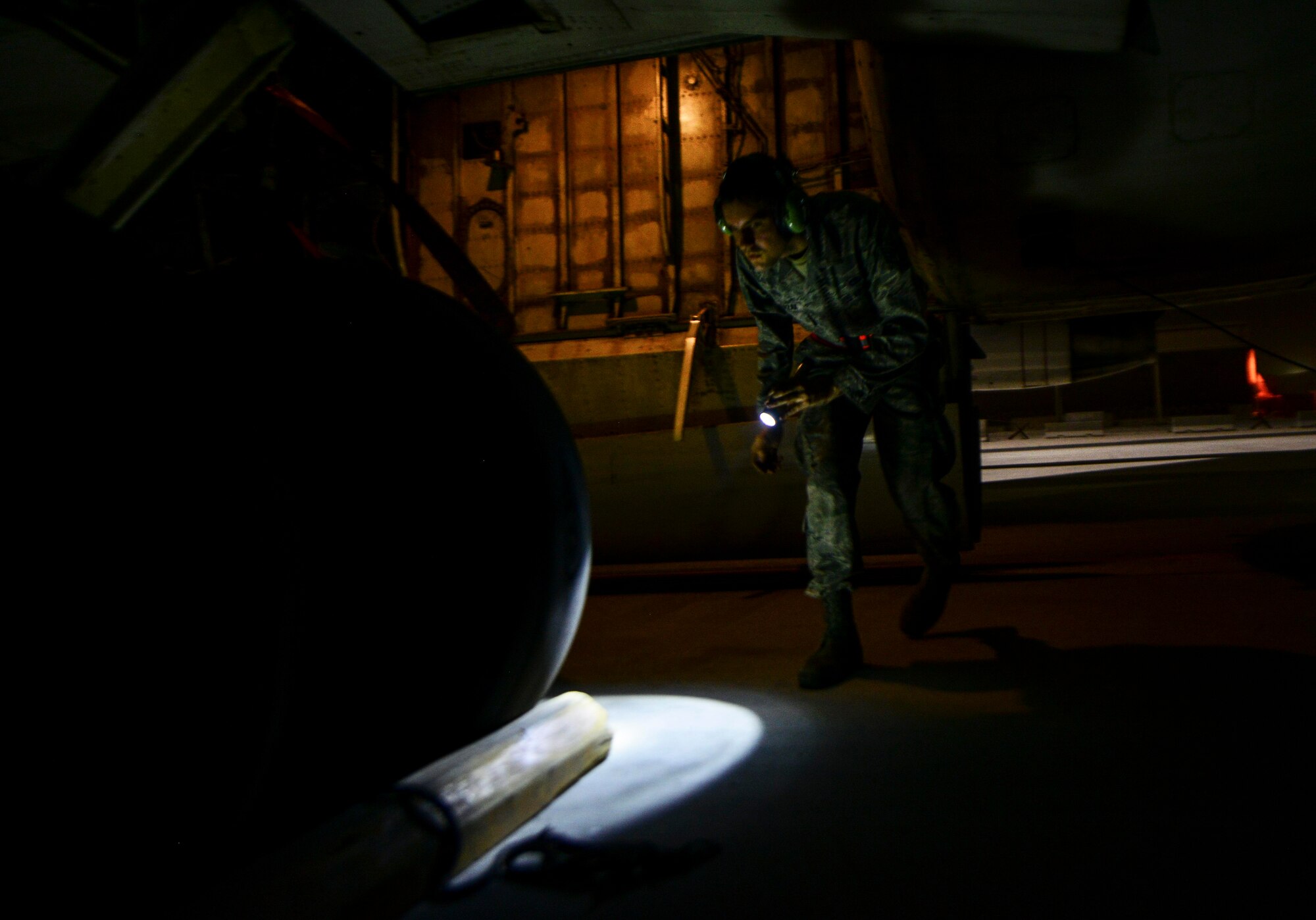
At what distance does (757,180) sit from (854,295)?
0.50 metres

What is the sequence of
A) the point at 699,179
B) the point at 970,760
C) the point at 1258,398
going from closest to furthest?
the point at 970,760 → the point at 699,179 → the point at 1258,398

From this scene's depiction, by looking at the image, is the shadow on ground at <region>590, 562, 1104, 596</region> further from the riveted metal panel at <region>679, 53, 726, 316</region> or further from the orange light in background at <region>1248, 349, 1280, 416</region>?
the orange light in background at <region>1248, 349, 1280, 416</region>

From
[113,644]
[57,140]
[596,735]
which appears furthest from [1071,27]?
[57,140]

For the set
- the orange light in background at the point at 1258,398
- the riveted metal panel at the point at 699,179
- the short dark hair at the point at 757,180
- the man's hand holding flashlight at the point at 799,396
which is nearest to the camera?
the short dark hair at the point at 757,180

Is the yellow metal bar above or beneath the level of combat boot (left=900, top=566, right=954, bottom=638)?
above

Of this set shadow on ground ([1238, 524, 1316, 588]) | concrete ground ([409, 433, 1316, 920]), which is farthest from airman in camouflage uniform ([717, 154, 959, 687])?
shadow on ground ([1238, 524, 1316, 588])

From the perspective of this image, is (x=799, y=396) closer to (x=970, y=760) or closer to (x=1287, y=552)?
Result: (x=970, y=760)

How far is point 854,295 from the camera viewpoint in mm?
2668

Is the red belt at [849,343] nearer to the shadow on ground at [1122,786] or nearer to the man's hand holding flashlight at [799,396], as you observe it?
the man's hand holding flashlight at [799,396]

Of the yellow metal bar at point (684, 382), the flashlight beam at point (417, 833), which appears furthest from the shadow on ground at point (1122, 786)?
the yellow metal bar at point (684, 382)

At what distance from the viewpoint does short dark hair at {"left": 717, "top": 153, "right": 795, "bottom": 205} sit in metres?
2.49

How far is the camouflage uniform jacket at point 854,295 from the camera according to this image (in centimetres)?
257

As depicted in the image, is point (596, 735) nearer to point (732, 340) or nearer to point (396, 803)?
point (396, 803)


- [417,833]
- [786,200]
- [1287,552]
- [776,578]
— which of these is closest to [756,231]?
[786,200]
